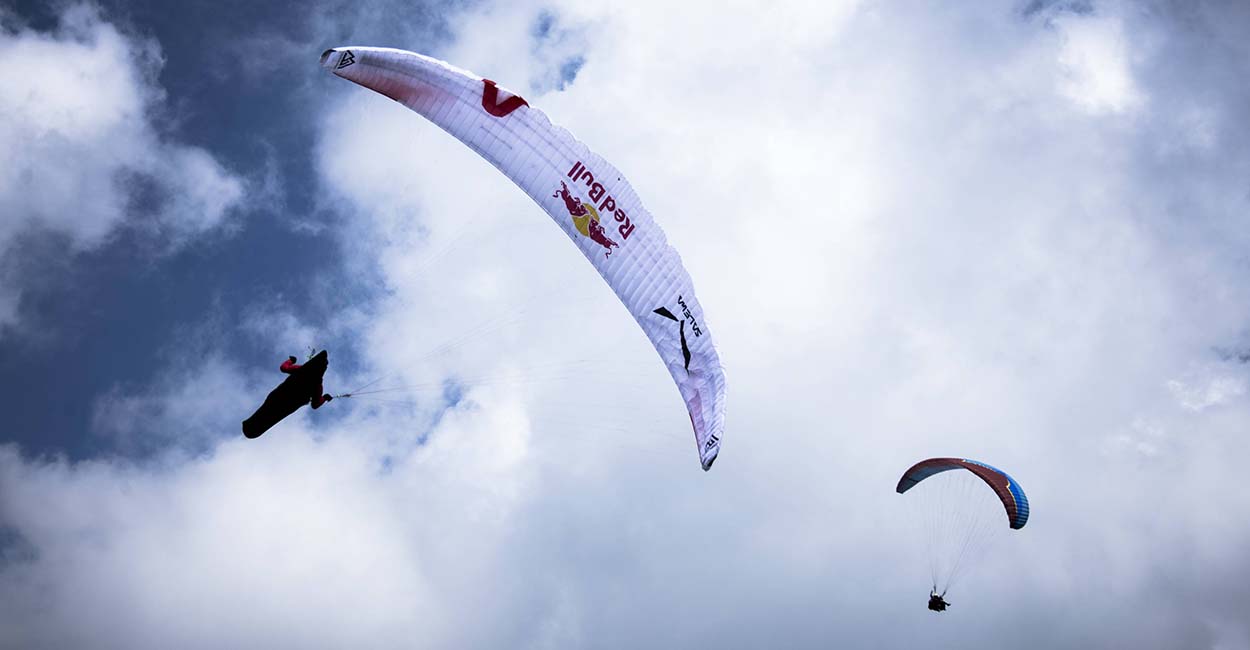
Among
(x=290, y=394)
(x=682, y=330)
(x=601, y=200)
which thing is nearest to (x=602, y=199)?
(x=601, y=200)

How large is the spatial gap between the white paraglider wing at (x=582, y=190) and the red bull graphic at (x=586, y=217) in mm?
24

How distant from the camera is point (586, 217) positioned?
874 inches

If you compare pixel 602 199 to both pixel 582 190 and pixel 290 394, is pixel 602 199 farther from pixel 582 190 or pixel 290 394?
pixel 290 394

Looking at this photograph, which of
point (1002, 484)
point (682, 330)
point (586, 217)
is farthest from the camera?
point (1002, 484)

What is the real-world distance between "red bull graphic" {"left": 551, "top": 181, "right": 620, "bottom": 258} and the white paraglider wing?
0.02 meters

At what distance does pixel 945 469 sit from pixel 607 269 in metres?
17.6

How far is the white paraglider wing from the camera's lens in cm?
2189

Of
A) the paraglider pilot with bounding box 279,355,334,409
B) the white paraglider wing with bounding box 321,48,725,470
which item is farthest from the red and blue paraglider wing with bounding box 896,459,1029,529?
the paraglider pilot with bounding box 279,355,334,409

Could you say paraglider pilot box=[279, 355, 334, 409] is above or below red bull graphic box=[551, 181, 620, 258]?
below

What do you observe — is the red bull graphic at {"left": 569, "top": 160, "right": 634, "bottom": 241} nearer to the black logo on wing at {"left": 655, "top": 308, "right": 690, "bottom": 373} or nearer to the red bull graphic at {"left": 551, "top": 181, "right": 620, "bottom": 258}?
the red bull graphic at {"left": 551, "top": 181, "right": 620, "bottom": 258}

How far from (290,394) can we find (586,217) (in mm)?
8536

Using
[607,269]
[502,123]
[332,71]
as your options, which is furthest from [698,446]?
[332,71]

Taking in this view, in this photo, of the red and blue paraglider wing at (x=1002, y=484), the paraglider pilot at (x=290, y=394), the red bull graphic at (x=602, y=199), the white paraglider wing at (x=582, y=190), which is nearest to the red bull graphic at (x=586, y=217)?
the white paraglider wing at (x=582, y=190)

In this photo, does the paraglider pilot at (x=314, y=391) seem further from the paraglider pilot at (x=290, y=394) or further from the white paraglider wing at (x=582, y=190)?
the white paraglider wing at (x=582, y=190)
